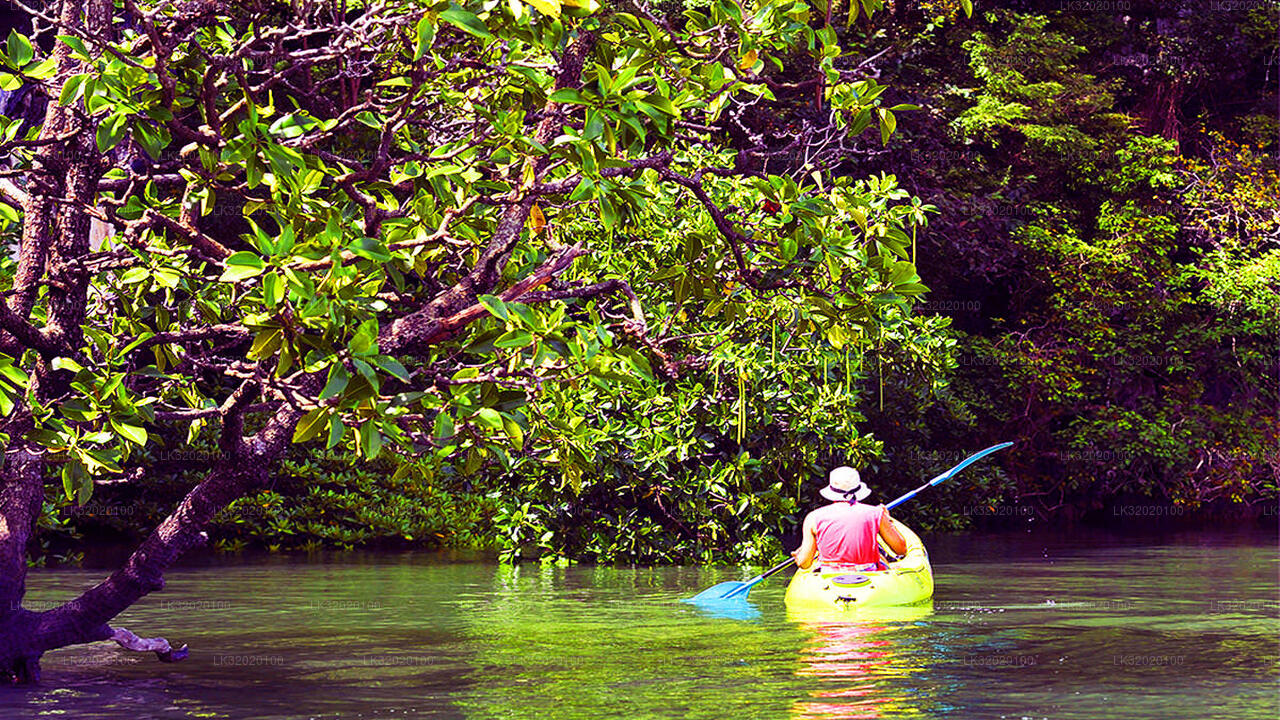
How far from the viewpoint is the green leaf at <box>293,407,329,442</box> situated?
815 centimetres

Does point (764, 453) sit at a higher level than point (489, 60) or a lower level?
lower

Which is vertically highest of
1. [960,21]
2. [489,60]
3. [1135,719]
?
[960,21]

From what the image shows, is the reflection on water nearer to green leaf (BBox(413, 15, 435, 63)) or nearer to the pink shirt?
the pink shirt

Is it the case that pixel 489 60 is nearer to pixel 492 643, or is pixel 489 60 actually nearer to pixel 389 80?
pixel 389 80

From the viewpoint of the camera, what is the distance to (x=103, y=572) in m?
21.5

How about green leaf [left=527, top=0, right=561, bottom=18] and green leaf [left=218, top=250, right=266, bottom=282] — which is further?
green leaf [left=218, top=250, right=266, bottom=282]

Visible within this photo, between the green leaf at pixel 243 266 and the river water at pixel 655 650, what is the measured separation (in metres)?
3.09

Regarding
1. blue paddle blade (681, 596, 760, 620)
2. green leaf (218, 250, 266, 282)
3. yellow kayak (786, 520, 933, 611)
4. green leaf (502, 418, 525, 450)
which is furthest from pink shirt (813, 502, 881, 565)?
green leaf (218, 250, 266, 282)

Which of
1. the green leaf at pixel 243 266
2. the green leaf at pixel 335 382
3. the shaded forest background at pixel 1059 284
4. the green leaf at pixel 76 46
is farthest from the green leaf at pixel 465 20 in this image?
the shaded forest background at pixel 1059 284

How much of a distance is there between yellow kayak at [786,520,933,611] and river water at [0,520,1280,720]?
0.27 m

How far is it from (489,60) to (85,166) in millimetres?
2522

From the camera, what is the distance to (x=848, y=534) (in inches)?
653

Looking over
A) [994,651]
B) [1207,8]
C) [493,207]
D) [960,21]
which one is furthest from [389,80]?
[1207,8]

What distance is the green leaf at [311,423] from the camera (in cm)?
815
